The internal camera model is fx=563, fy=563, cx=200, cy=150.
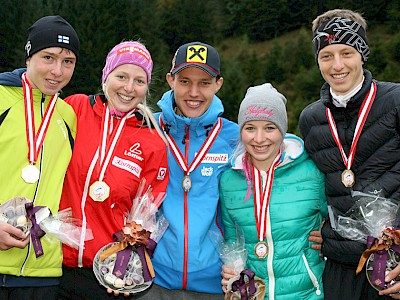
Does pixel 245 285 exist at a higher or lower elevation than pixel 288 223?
lower

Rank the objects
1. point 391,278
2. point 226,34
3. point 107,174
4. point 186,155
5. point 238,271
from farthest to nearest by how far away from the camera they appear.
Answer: point 226,34 → point 186,155 → point 107,174 → point 238,271 → point 391,278

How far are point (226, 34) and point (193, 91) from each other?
72420mm

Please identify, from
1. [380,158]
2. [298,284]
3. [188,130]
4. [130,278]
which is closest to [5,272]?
[130,278]

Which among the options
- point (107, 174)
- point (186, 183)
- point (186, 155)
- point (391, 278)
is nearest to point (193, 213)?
point (186, 183)

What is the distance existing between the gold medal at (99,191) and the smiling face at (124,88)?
0.60 m

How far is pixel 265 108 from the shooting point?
4.10m

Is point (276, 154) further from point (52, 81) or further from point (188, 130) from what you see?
point (52, 81)

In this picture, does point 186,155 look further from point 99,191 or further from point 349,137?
point 349,137

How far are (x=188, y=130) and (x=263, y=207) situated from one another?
84 cm

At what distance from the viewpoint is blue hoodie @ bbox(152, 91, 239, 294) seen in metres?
4.05

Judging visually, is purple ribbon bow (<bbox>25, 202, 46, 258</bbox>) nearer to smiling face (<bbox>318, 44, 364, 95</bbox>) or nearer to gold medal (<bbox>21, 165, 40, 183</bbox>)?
gold medal (<bbox>21, 165, 40, 183</bbox>)

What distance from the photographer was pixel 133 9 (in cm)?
5303

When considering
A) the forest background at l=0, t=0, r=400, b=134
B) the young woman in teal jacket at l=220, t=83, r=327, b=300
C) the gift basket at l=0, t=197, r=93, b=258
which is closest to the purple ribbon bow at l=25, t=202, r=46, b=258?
the gift basket at l=0, t=197, r=93, b=258

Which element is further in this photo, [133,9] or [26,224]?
[133,9]
